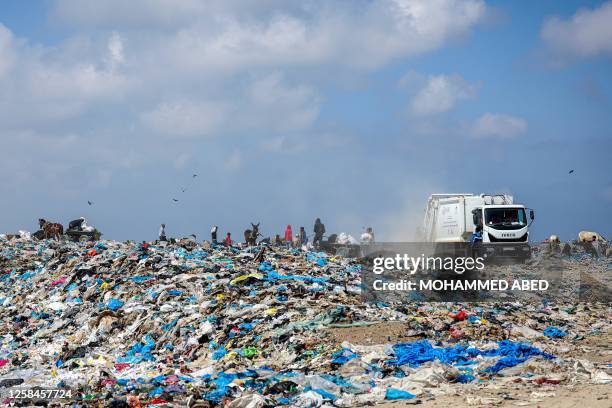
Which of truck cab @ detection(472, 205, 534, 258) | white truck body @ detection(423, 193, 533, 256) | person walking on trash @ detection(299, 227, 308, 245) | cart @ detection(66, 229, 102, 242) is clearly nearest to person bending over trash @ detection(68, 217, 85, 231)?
cart @ detection(66, 229, 102, 242)

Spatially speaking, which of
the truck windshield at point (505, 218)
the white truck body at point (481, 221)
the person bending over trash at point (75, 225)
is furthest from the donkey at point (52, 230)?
the truck windshield at point (505, 218)

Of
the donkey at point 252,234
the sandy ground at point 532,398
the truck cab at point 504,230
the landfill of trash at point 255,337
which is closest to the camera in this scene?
the sandy ground at point 532,398

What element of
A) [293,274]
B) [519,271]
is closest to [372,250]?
[519,271]

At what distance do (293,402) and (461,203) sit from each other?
18.3 metres

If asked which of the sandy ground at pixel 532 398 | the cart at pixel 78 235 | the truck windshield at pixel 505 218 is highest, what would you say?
the truck windshield at pixel 505 218

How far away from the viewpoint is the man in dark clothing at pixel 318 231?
28984 millimetres

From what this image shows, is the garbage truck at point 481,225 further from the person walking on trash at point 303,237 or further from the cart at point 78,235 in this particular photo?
the cart at point 78,235

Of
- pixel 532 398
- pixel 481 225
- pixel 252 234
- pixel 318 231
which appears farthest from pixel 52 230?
pixel 532 398

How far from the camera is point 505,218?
23.1 m

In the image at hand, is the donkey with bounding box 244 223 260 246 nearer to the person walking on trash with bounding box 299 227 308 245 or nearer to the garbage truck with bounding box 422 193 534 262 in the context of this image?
the person walking on trash with bounding box 299 227 308 245

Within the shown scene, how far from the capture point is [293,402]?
830 centimetres

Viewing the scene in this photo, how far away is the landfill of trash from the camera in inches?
349

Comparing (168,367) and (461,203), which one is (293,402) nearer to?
(168,367)

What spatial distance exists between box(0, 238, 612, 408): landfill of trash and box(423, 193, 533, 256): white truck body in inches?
214
